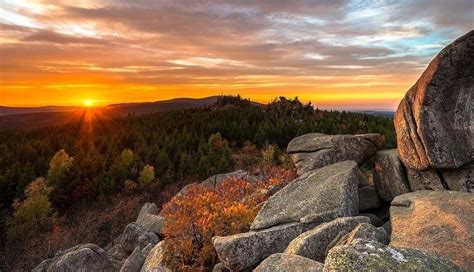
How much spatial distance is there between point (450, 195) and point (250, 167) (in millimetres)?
53215

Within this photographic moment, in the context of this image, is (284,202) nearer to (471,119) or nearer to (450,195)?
(450,195)

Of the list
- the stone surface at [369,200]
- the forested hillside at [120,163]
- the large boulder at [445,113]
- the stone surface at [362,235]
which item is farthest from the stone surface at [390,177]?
the forested hillside at [120,163]

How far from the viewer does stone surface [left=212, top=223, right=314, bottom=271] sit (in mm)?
14969

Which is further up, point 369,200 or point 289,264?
point 289,264

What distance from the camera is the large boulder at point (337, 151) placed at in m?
23.0

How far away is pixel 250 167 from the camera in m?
67.4

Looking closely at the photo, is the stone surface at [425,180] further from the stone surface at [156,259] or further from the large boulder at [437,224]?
the stone surface at [156,259]

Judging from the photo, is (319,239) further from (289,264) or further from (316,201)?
(316,201)

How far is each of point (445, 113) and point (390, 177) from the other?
4.63m

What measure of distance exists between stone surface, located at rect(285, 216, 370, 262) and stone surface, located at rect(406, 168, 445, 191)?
236 inches

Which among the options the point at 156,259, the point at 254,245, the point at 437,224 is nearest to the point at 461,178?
the point at 437,224

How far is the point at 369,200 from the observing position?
20.7 meters

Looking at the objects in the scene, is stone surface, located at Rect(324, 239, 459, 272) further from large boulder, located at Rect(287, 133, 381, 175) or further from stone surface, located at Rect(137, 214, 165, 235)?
stone surface, located at Rect(137, 214, 165, 235)

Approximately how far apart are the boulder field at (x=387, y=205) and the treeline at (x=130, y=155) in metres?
40.4
